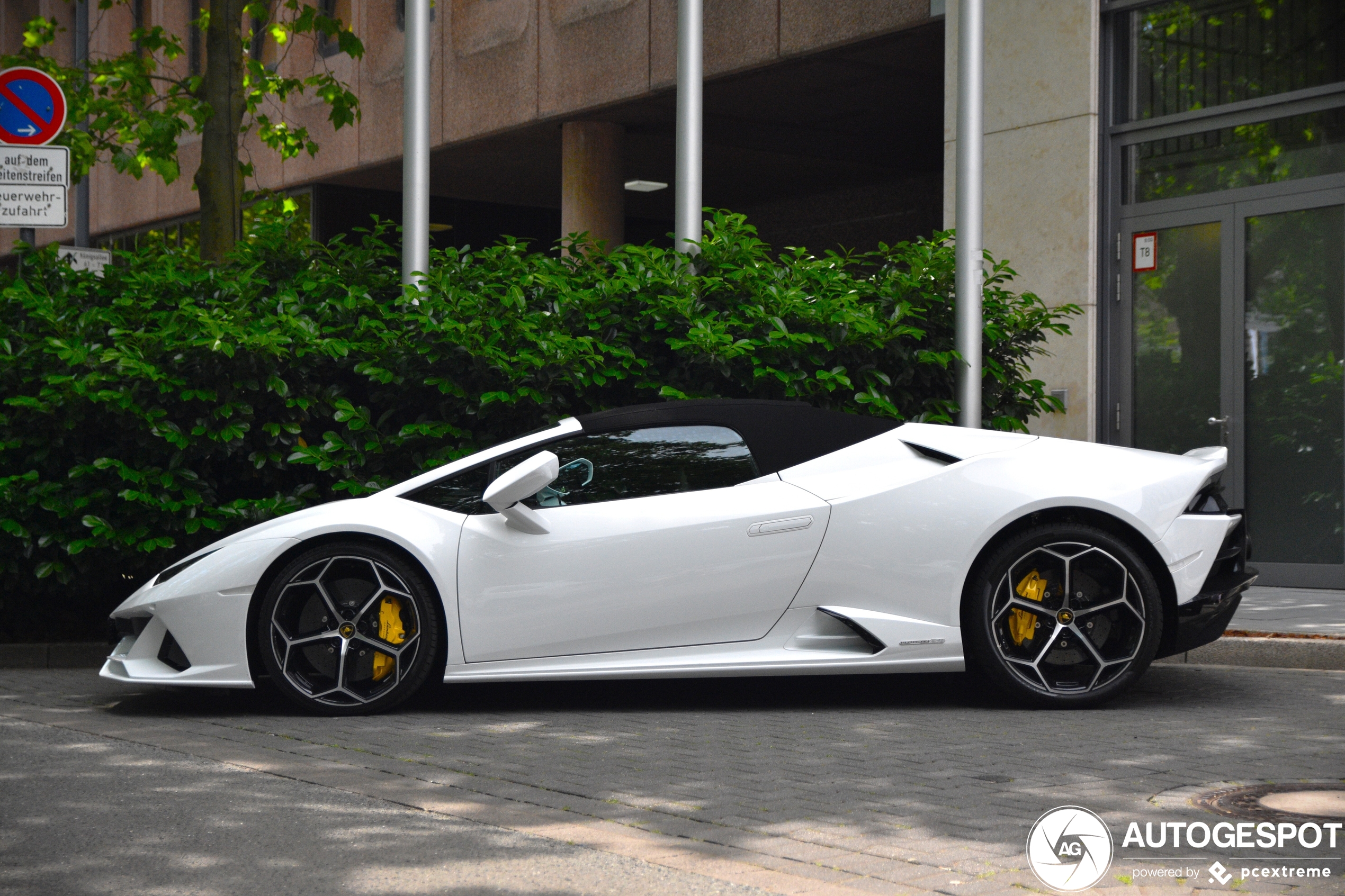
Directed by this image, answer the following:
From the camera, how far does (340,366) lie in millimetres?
7848

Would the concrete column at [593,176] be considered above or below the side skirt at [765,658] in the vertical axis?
above

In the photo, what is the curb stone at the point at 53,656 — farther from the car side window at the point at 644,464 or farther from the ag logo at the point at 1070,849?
the ag logo at the point at 1070,849

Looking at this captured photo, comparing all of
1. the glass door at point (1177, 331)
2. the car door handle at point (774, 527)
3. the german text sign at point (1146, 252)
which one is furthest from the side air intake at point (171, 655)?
the german text sign at point (1146, 252)

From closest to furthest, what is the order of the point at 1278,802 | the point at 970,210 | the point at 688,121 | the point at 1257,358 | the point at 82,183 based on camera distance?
the point at 1278,802, the point at 970,210, the point at 688,121, the point at 1257,358, the point at 82,183

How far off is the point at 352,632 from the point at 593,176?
485 inches

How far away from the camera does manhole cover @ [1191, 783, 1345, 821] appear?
3.90m

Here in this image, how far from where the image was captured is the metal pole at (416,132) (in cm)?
897

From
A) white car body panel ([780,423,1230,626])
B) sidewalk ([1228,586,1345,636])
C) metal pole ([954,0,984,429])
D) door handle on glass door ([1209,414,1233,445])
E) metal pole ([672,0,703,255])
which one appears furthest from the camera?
door handle on glass door ([1209,414,1233,445])

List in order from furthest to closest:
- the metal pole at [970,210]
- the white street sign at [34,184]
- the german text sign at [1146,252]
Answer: the german text sign at [1146,252], the white street sign at [34,184], the metal pole at [970,210]

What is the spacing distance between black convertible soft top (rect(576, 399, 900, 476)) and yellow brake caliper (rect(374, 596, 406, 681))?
3.46 ft

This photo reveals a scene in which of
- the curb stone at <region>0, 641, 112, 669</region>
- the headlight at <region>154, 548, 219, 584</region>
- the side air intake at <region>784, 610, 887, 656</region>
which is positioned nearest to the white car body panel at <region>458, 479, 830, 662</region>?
the side air intake at <region>784, 610, 887, 656</region>

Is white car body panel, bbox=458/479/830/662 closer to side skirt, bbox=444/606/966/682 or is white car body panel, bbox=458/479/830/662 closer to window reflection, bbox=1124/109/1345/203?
side skirt, bbox=444/606/966/682

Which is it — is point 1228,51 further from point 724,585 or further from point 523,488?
point 523,488

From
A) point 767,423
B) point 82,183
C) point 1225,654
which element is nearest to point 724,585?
point 767,423
